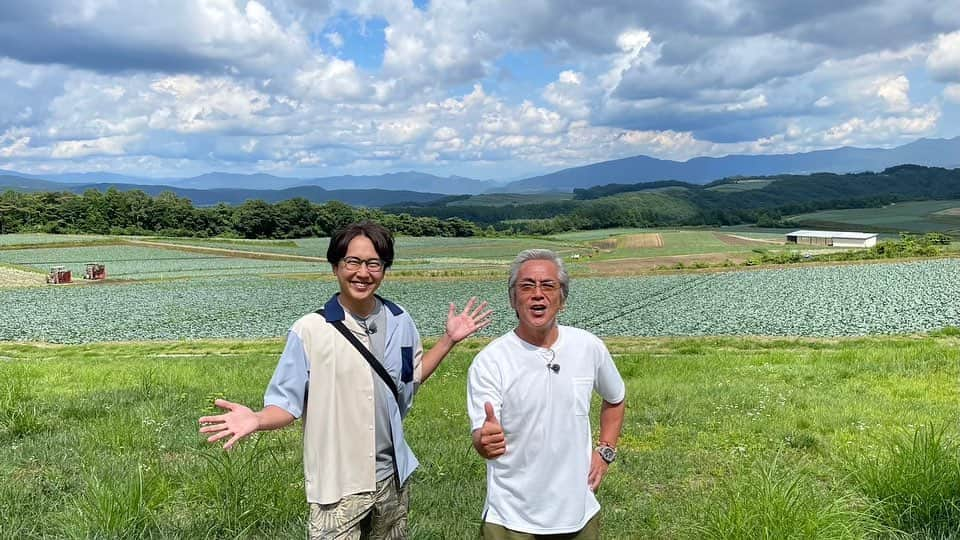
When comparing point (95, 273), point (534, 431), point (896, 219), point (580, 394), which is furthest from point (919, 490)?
point (896, 219)

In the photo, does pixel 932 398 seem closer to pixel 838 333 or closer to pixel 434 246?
pixel 838 333

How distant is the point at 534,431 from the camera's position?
2926 mm

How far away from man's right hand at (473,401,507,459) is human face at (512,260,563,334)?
0.44 metres

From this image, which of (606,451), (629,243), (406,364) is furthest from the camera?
(629,243)

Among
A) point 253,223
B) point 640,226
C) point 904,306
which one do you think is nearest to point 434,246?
point 253,223

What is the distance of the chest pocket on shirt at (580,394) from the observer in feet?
9.87

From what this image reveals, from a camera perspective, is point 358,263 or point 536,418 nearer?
point 536,418

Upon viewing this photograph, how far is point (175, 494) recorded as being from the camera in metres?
5.11

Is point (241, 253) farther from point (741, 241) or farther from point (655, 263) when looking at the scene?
point (741, 241)

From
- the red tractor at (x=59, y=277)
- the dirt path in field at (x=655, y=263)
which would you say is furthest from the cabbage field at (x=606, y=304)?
the dirt path in field at (x=655, y=263)

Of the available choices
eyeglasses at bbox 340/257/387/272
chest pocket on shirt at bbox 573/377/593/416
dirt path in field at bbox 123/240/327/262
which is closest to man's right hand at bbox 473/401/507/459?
chest pocket on shirt at bbox 573/377/593/416

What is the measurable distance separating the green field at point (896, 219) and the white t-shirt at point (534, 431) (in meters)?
105

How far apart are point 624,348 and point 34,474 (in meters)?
15.9

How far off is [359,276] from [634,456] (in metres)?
5.04
